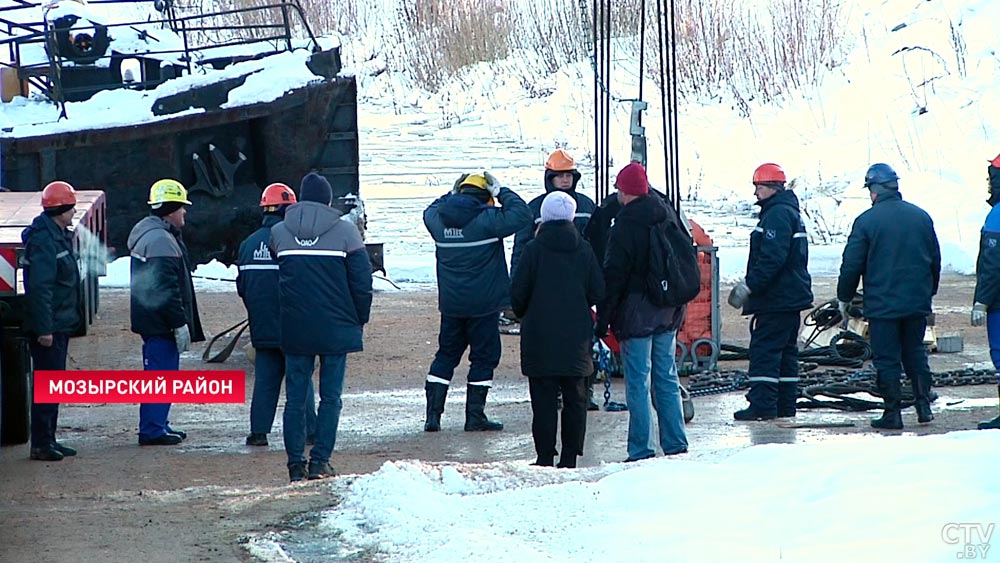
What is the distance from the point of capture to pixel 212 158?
1511cm

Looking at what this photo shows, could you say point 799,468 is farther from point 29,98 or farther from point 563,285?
point 29,98

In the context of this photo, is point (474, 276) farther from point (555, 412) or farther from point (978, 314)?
point (978, 314)

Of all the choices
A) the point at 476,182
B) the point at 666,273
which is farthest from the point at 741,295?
the point at 476,182

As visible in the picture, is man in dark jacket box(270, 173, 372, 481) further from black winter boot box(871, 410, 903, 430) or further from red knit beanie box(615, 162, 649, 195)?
black winter boot box(871, 410, 903, 430)

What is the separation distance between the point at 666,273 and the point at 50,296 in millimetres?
3612

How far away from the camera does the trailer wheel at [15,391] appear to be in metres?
8.55

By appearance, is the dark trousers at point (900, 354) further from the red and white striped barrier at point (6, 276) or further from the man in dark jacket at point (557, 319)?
the red and white striped barrier at point (6, 276)

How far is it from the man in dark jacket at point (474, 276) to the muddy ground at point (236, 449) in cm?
27

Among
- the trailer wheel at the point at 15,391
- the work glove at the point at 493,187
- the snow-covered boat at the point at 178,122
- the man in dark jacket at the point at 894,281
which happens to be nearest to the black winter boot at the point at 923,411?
the man in dark jacket at the point at 894,281

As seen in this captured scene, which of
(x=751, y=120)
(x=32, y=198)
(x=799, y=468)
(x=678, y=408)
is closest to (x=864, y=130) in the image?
(x=751, y=120)

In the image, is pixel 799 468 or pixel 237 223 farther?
pixel 237 223

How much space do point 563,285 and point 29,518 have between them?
296 centimetres

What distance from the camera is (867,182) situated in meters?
9.09

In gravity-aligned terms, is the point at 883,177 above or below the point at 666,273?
above
